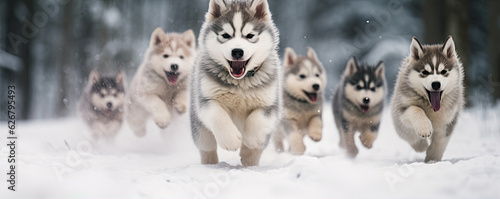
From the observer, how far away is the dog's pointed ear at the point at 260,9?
390cm

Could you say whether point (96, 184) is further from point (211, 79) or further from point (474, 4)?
point (474, 4)

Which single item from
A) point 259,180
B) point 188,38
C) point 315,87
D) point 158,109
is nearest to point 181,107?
point 158,109

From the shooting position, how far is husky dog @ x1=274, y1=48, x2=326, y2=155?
554 cm

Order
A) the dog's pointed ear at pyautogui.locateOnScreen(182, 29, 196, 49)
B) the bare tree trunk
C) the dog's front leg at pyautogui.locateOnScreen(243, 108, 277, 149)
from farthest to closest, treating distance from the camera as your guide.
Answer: the bare tree trunk < the dog's pointed ear at pyautogui.locateOnScreen(182, 29, 196, 49) < the dog's front leg at pyautogui.locateOnScreen(243, 108, 277, 149)


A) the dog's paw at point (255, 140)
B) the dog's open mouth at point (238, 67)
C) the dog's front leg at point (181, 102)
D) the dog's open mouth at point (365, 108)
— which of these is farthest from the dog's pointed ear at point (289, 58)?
the dog's open mouth at point (238, 67)

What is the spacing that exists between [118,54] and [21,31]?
513 cm

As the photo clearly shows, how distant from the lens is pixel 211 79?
3.92 metres

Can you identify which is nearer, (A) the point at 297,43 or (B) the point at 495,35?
(B) the point at 495,35

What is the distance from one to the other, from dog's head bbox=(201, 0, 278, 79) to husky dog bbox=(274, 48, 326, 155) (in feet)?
5.51

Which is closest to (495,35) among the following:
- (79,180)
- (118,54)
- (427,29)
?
(427,29)

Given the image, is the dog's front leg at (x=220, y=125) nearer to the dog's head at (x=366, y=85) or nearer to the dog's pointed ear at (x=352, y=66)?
the dog's head at (x=366, y=85)

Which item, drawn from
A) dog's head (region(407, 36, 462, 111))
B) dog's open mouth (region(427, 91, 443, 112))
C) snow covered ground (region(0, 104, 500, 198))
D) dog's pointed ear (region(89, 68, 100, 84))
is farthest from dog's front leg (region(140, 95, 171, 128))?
dog's open mouth (region(427, 91, 443, 112))

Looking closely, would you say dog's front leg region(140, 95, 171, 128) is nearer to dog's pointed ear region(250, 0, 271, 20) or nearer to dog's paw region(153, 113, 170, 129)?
dog's paw region(153, 113, 170, 129)

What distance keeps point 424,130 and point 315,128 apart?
1732 millimetres
